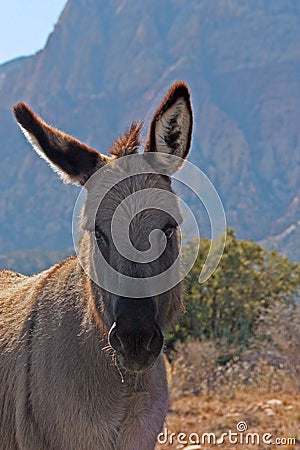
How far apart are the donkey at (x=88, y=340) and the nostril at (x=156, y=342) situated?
18 centimetres

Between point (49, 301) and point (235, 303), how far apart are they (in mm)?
13475

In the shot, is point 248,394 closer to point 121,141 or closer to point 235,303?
point 235,303

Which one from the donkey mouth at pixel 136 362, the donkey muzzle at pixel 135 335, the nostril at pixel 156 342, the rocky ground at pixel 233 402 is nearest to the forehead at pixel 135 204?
the donkey muzzle at pixel 135 335

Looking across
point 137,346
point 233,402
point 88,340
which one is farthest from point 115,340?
point 233,402

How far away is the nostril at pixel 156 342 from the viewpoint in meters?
3.13

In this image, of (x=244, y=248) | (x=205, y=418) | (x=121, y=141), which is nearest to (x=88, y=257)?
(x=121, y=141)

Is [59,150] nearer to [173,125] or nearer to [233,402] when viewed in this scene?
[173,125]

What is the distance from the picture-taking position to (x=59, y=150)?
3885 mm

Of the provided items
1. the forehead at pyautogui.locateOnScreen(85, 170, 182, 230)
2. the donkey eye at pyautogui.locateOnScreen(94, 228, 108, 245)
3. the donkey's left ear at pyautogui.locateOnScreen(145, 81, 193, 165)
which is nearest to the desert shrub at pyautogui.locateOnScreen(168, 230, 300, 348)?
the donkey's left ear at pyautogui.locateOnScreen(145, 81, 193, 165)

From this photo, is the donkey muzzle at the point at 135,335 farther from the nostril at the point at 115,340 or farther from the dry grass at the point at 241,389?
the dry grass at the point at 241,389

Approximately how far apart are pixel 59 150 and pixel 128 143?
0.47 metres

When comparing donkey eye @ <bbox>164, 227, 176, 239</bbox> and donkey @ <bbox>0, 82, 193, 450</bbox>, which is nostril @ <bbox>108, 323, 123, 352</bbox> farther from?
donkey eye @ <bbox>164, 227, 176, 239</bbox>

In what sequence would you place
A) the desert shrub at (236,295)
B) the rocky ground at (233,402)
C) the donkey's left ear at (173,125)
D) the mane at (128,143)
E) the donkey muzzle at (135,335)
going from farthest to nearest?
1. the desert shrub at (236,295)
2. the rocky ground at (233,402)
3. the mane at (128,143)
4. the donkey's left ear at (173,125)
5. the donkey muzzle at (135,335)

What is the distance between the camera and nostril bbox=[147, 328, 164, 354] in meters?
3.13
